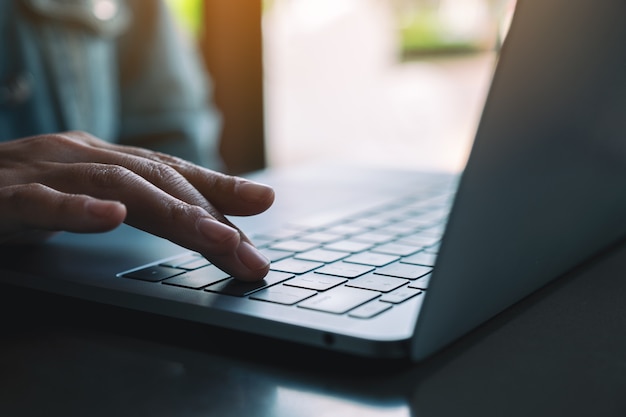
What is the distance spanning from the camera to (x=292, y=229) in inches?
25.1

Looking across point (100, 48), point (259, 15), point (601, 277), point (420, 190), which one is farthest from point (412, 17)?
point (601, 277)

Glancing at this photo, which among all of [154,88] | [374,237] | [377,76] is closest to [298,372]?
[374,237]

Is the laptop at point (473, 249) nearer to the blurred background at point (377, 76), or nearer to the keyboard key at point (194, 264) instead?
the keyboard key at point (194, 264)

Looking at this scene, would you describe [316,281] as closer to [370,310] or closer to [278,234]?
[370,310]

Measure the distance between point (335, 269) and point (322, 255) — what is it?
0.05 m

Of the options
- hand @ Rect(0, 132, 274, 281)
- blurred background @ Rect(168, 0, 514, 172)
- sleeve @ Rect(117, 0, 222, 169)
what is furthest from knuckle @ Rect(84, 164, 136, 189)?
blurred background @ Rect(168, 0, 514, 172)

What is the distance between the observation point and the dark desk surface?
1.02 feet

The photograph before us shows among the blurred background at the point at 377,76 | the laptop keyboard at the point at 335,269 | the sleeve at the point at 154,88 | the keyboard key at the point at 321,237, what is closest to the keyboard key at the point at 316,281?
the laptop keyboard at the point at 335,269

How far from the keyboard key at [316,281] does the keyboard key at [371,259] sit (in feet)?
0.16

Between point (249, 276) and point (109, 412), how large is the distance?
14 cm

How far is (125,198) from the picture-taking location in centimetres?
48

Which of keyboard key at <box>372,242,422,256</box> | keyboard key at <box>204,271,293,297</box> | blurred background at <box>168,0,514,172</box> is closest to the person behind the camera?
keyboard key at <box>204,271,293,297</box>

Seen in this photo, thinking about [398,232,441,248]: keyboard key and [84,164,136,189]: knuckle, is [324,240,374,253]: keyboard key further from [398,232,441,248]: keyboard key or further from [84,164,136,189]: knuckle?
[84,164,136,189]: knuckle

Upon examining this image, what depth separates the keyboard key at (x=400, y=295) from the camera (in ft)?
1.31
